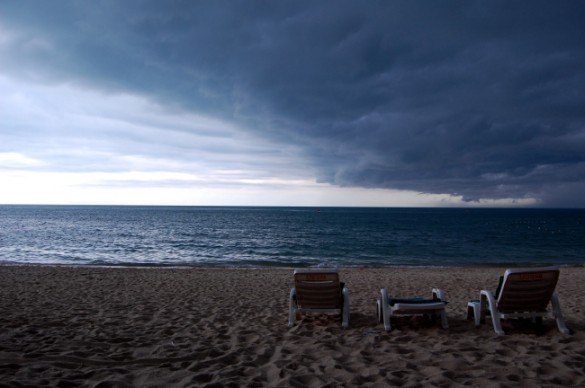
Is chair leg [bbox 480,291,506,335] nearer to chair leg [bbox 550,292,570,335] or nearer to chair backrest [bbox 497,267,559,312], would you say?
chair backrest [bbox 497,267,559,312]

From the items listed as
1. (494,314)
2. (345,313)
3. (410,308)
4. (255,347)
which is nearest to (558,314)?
(494,314)

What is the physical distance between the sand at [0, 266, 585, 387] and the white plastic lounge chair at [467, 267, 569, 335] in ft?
0.94

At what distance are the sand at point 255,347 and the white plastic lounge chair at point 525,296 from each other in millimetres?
286

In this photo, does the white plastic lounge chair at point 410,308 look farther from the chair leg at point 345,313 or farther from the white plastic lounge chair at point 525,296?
the white plastic lounge chair at point 525,296

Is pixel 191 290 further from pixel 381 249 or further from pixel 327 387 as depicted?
pixel 381 249

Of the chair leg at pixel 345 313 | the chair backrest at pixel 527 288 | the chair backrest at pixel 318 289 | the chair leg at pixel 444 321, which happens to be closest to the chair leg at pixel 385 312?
the chair leg at pixel 345 313

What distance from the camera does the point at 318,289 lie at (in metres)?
6.16

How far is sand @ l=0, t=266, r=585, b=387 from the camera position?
394 cm

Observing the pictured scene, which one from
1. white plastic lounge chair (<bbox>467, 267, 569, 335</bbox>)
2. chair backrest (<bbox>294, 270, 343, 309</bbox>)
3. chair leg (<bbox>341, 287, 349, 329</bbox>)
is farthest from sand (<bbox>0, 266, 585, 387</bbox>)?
chair backrest (<bbox>294, 270, 343, 309</bbox>)

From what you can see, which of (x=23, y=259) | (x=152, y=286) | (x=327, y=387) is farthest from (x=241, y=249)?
(x=327, y=387)

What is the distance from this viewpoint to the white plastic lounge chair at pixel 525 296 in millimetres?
5383

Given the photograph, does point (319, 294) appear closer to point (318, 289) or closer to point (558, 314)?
point (318, 289)

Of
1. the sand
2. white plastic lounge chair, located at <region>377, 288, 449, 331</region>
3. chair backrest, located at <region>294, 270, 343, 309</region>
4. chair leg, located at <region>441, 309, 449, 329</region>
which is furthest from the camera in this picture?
chair backrest, located at <region>294, 270, 343, 309</region>

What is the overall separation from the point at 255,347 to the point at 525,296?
4.05m
